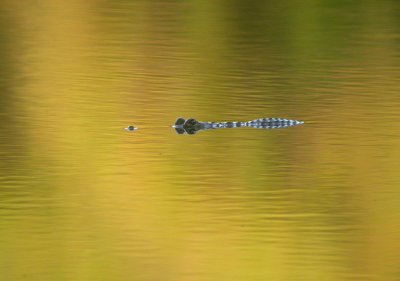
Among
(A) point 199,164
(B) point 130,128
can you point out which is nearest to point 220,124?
(B) point 130,128

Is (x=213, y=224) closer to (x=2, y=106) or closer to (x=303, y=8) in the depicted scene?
(x=2, y=106)

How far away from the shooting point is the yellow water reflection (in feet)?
31.0

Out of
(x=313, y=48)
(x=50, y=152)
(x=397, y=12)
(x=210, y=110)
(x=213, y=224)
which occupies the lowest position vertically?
(x=213, y=224)

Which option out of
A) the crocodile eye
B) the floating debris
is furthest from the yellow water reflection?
the crocodile eye

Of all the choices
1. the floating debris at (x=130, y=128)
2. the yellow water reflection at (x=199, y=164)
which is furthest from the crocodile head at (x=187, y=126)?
the floating debris at (x=130, y=128)

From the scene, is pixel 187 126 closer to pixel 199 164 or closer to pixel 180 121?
pixel 180 121

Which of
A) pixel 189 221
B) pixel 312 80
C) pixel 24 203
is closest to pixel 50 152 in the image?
pixel 24 203

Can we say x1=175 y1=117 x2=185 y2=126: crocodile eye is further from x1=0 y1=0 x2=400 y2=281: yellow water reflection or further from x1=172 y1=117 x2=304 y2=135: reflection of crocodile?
x1=0 y1=0 x2=400 y2=281: yellow water reflection

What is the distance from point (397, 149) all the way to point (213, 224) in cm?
263

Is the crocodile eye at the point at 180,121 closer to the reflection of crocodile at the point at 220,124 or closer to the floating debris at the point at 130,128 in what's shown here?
the reflection of crocodile at the point at 220,124

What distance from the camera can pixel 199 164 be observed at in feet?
38.5

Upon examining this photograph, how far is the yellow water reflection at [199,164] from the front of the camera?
9.46m

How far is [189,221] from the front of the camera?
10.2 meters

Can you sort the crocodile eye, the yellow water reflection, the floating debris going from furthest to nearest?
the crocodile eye, the floating debris, the yellow water reflection
